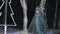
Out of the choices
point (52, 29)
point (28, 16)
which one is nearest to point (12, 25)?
point (28, 16)

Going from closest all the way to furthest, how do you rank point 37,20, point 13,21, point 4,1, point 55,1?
point 37,20
point 4,1
point 13,21
point 55,1

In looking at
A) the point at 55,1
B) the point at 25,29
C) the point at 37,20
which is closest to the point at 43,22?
the point at 37,20

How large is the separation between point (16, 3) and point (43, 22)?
104 inches

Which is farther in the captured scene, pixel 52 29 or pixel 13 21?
pixel 52 29

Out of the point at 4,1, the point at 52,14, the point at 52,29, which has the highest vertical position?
the point at 4,1

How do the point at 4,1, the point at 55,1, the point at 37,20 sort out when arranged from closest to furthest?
A: the point at 37,20
the point at 4,1
the point at 55,1

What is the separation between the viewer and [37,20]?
7918mm

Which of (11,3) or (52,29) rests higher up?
(11,3)

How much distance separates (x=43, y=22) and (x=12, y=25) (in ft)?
8.22

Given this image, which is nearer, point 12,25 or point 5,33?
point 5,33

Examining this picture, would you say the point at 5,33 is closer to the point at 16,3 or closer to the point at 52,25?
A: the point at 16,3

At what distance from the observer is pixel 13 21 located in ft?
33.2

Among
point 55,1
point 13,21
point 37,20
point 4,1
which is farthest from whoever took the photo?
point 55,1

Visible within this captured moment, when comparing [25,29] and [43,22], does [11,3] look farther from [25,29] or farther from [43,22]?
[43,22]
